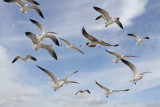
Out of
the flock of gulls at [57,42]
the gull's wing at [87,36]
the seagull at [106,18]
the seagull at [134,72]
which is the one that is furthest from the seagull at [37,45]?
the seagull at [106,18]

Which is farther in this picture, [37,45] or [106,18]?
[106,18]

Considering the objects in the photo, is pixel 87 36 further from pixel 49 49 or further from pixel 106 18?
pixel 106 18

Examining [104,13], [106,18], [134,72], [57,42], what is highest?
A: [104,13]

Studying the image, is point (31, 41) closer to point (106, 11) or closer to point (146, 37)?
point (106, 11)

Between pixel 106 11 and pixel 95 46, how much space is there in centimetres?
475

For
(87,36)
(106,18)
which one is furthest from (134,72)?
(106,18)

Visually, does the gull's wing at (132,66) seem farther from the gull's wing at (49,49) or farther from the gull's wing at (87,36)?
the gull's wing at (49,49)

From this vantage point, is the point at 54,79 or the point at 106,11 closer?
the point at 54,79

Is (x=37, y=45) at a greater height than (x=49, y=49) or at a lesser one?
lesser

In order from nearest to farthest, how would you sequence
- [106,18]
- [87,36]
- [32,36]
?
[32,36] → [87,36] → [106,18]

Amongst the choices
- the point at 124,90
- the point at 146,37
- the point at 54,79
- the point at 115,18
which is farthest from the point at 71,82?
the point at 146,37

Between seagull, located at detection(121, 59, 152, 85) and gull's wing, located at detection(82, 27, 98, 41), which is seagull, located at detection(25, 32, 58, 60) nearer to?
gull's wing, located at detection(82, 27, 98, 41)

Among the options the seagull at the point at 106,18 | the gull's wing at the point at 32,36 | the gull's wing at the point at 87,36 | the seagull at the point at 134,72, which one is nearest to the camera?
the gull's wing at the point at 87,36

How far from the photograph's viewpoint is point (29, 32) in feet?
56.2
